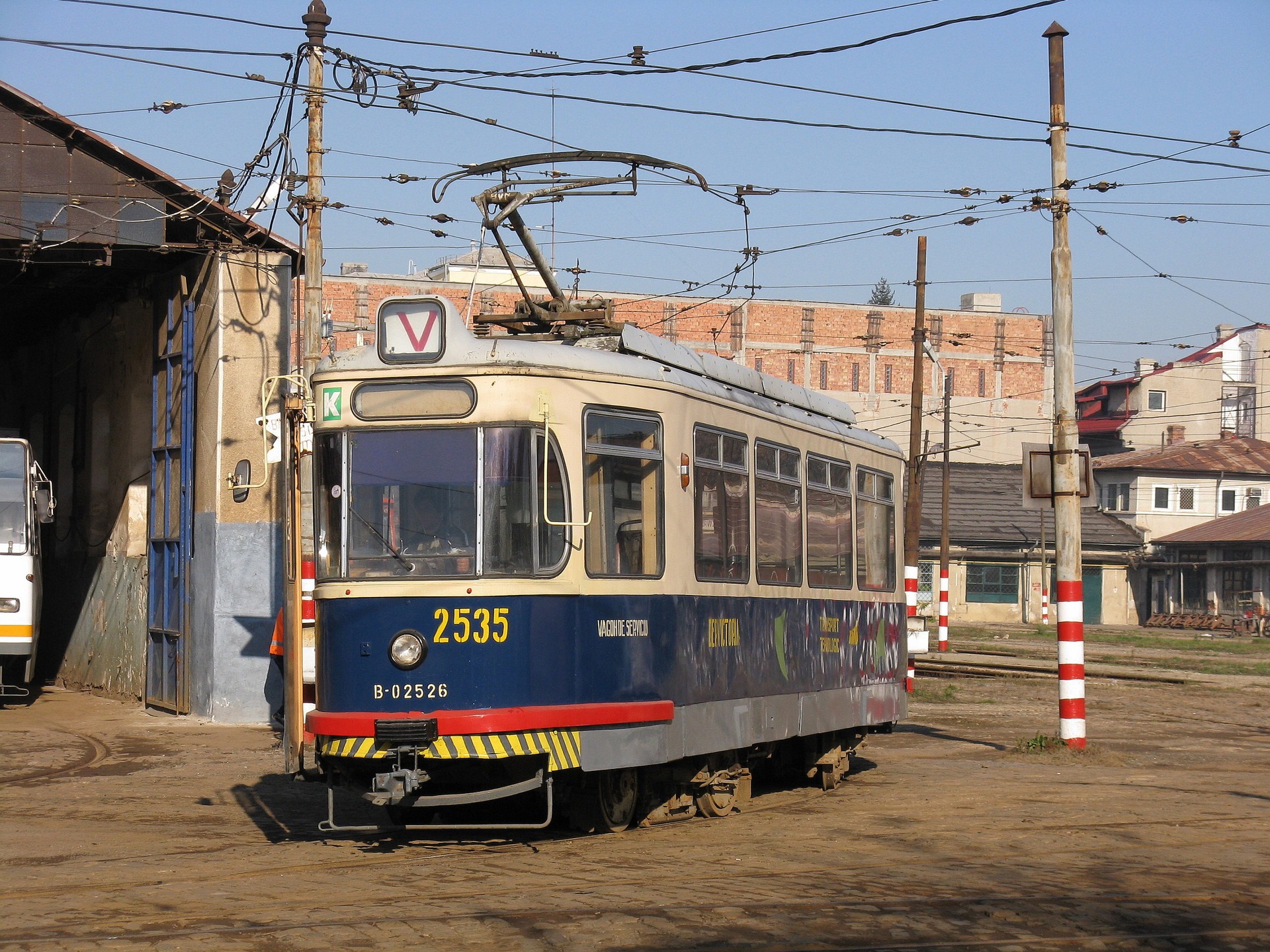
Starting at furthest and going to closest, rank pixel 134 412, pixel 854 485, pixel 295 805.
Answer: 1. pixel 134 412
2. pixel 854 485
3. pixel 295 805

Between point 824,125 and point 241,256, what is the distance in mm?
6786

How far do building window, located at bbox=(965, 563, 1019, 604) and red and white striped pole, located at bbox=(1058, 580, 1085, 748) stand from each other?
4403cm

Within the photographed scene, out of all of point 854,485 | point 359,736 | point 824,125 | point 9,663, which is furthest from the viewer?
point 9,663

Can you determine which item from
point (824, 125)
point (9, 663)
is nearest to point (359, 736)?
point (824, 125)

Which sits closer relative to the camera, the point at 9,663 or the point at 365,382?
the point at 365,382

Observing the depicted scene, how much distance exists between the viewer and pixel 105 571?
74.2ft

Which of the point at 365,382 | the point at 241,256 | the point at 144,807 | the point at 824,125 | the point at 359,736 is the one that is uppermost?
the point at 824,125

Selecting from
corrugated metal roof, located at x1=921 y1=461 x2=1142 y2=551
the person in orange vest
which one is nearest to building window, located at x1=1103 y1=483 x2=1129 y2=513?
corrugated metal roof, located at x1=921 y1=461 x2=1142 y2=551

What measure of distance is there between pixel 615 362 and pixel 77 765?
7784mm

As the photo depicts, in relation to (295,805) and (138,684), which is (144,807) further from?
(138,684)

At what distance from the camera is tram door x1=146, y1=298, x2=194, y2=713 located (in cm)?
1827

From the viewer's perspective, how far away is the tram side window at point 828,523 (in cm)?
1170

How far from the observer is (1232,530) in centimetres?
5456

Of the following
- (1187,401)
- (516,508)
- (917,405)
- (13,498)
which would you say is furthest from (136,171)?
(1187,401)
